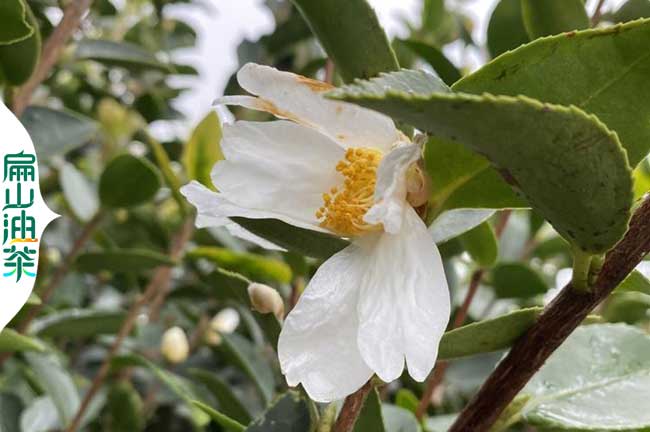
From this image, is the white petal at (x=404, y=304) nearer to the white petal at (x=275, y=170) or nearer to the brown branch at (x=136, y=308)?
the white petal at (x=275, y=170)

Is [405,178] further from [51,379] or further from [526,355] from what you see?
[51,379]

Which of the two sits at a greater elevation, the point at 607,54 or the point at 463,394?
the point at 607,54

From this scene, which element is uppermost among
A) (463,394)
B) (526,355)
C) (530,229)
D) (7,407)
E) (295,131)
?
(295,131)

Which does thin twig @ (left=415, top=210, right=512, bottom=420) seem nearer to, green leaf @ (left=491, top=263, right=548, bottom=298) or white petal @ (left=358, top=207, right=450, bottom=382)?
green leaf @ (left=491, top=263, right=548, bottom=298)

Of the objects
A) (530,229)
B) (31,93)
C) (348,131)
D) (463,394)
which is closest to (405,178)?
(348,131)

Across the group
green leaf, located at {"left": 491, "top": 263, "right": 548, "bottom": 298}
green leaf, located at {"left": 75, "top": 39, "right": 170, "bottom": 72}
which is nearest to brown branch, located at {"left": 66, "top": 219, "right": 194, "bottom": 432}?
green leaf, located at {"left": 75, "top": 39, "right": 170, "bottom": 72}

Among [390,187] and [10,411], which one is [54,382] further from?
[390,187]

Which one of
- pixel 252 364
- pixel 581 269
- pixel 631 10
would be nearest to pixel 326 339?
pixel 581 269
